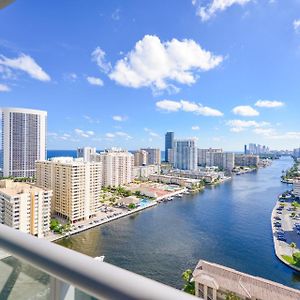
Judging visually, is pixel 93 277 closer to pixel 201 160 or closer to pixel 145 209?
pixel 145 209

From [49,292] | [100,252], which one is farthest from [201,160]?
[49,292]

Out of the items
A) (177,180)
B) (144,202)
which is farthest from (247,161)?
(144,202)

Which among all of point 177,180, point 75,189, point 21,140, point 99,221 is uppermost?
point 21,140

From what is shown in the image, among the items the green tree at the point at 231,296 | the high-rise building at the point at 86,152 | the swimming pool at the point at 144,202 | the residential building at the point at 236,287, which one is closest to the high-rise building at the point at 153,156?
the high-rise building at the point at 86,152

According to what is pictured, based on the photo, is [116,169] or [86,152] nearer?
[116,169]

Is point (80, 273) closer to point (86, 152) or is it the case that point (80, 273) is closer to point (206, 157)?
point (86, 152)
